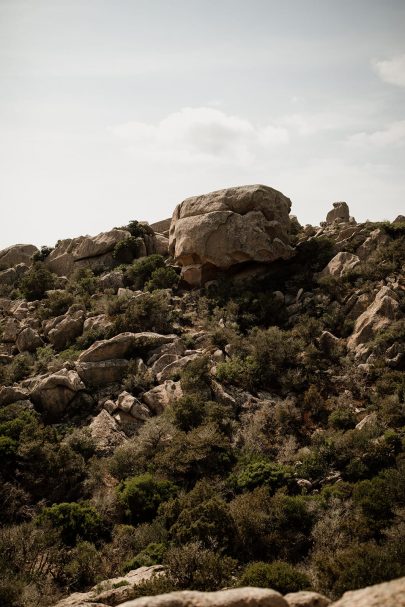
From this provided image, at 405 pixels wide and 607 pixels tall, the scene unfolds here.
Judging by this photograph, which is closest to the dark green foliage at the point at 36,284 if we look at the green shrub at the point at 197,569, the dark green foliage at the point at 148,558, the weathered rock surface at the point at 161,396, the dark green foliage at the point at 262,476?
the weathered rock surface at the point at 161,396

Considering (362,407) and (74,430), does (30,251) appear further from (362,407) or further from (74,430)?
(362,407)

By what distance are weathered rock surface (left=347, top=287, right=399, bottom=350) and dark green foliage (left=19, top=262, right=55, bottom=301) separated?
30.6 metres

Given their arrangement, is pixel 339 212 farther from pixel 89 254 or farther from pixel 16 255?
pixel 16 255

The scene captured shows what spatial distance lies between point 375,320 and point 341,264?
8851 mm

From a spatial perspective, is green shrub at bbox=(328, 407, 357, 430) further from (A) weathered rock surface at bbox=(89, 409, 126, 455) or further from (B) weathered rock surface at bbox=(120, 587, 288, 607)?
(B) weathered rock surface at bbox=(120, 587, 288, 607)

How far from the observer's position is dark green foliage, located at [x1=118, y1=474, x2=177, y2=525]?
72.6 feet

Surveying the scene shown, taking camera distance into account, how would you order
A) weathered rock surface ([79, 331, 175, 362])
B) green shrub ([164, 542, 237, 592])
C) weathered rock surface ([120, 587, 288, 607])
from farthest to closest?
weathered rock surface ([79, 331, 175, 362]), green shrub ([164, 542, 237, 592]), weathered rock surface ([120, 587, 288, 607])

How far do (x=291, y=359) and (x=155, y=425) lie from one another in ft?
36.8

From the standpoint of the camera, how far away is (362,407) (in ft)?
91.8

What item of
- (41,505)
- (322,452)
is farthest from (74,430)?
(322,452)

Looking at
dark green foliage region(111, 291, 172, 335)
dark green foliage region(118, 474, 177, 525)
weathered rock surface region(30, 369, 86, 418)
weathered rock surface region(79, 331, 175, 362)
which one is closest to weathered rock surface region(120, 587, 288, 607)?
dark green foliage region(118, 474, 177, 525)

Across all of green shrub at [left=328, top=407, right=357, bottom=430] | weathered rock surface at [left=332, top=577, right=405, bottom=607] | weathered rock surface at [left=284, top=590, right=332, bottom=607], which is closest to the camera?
weathered rock surface at [left=332, top=577, right=405, bottom=607]

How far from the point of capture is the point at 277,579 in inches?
565

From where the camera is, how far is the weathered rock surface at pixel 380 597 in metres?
7.55
